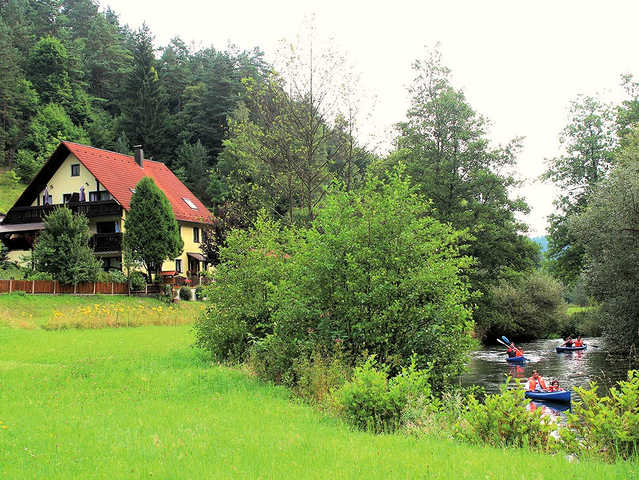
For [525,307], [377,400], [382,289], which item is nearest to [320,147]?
[382,289]

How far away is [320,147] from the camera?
2361 centimetres

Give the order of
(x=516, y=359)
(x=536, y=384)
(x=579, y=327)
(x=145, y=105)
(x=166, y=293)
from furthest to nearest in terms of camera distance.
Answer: (x=145, y=105) → (x=579, y=327) → (x=166, y=293) → (x=516, y=359) → (x=536, y=384)

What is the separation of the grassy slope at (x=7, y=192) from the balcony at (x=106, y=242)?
19.6 metres

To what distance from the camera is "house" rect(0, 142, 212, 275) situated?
148ft

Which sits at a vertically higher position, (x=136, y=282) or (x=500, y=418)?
(x=136, y=282)

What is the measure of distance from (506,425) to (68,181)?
47340 millimetres

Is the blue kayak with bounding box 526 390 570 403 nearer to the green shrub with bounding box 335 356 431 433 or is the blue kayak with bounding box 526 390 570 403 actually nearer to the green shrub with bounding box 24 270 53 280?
the green shrub with bounding box 335 356 431 433

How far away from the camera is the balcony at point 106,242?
4409 cm

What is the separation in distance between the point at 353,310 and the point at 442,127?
30058mm

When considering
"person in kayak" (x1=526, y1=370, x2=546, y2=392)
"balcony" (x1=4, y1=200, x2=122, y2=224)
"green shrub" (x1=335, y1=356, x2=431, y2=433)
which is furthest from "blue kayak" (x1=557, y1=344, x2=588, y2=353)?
"balcony" (x1=4, y1=200, x2=122, y2=224)

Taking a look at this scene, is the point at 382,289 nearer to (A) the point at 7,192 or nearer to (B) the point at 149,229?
(B) the point at 149,229

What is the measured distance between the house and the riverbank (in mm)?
33451

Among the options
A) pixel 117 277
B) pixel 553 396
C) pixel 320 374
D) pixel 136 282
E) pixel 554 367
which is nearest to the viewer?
pixel 320 374

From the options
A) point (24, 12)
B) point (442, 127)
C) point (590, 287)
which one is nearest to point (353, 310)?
point (590, 287)
